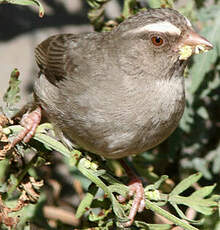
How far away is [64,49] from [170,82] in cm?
86

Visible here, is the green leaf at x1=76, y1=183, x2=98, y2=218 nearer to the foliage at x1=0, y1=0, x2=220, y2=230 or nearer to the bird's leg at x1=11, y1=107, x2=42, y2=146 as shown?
the foliage at x1=0, y1=0, x2=220, y2=230

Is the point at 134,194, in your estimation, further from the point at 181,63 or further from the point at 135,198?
the point at 181,63

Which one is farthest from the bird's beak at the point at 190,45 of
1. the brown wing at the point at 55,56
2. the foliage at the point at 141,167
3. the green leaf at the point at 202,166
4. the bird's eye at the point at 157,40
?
the green leaf at the point at 202,166

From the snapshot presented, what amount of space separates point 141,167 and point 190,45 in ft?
3.81

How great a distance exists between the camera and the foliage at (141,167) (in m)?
2.90

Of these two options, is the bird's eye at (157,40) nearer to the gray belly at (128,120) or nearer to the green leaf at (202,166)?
the gray belly at (128,120)

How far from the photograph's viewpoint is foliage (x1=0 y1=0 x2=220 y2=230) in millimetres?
2904

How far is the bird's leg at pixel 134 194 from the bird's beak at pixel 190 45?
865mm

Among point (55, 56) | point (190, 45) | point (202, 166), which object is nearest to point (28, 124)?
point (55, 56)

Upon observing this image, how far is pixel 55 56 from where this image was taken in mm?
3744

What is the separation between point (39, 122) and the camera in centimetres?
376

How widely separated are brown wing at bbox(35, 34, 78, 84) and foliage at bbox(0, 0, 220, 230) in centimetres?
33

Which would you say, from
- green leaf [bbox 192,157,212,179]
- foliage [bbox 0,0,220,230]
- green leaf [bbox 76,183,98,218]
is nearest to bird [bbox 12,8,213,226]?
foliage [bbox 0,0,220,230]

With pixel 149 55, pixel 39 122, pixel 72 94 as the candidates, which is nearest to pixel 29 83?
pixel 39 122
